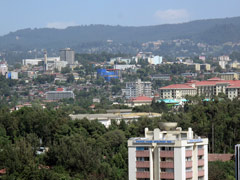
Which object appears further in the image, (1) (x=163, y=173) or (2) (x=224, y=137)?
(2) (x=224, y=137)

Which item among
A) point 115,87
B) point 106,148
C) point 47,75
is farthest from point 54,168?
point 47,75

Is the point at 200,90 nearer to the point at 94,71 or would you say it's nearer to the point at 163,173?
the point at 94,71

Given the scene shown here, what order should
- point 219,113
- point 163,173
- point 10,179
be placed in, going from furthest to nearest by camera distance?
point 219,113, point 10,179, point 163,173

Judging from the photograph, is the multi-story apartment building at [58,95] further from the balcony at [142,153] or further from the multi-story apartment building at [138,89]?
the balcony at [142,153]

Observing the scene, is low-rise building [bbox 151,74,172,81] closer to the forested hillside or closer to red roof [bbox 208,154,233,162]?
the forested hillside

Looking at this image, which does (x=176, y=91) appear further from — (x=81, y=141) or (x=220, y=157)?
(x=81, y=141)

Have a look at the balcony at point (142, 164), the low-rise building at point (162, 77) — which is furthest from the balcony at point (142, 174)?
the low-rise building at point (162, 77)

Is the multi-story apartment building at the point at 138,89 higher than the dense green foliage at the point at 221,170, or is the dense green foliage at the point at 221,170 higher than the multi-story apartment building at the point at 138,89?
the dense green foliage at the point at 221,170

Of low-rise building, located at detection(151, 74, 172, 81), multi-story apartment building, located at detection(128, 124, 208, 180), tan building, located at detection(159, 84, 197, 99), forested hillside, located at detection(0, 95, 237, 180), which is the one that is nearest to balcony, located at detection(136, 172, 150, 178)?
multi-story apartment building, located at detection(128, 124, 208, 180)

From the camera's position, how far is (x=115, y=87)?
543 ft

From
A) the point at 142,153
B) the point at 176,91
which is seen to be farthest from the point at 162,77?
the point at 142,153

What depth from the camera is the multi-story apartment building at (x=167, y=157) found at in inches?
1180

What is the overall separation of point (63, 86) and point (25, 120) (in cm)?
10825

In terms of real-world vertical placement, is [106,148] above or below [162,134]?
below
